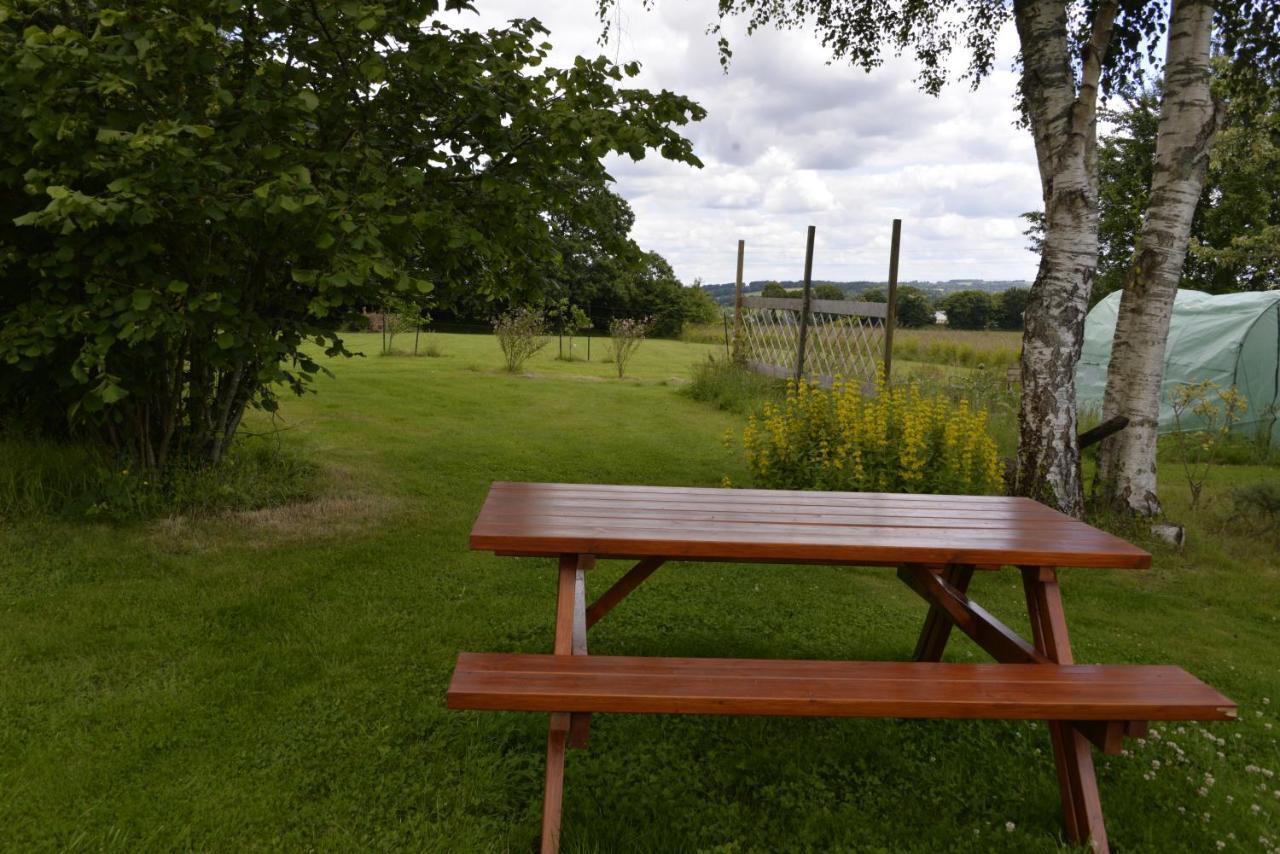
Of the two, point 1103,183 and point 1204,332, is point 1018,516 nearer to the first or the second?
point 1204,332

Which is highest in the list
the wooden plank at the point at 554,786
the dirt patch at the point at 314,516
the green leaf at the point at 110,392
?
the green leaf at the point at 110,392

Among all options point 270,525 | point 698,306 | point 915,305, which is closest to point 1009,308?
point 915,305

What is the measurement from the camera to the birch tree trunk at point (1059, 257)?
5723 mm

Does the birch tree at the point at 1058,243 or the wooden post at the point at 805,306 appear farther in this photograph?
the wooden post at the point at 805,306

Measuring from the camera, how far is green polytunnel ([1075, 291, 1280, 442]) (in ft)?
34.9

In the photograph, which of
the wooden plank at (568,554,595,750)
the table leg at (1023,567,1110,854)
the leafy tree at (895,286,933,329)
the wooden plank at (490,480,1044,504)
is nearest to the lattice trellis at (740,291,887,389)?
the wooden plank at (490,480,1044,504)

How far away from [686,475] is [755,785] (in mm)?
4888

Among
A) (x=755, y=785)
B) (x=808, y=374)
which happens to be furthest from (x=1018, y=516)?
(x=808, y=374)

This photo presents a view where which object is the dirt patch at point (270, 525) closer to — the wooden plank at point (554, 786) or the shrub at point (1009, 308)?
the wooden plank at point (554, 786)

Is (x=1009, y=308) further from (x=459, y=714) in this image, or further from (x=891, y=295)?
(x=459, y=714)

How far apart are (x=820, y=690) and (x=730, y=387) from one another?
1123 cm

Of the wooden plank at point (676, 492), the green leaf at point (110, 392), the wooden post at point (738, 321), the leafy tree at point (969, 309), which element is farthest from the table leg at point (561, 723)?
the leafy tree at point (969, 309)

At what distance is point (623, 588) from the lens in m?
3.10

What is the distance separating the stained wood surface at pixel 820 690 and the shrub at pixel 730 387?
30.2 feet
